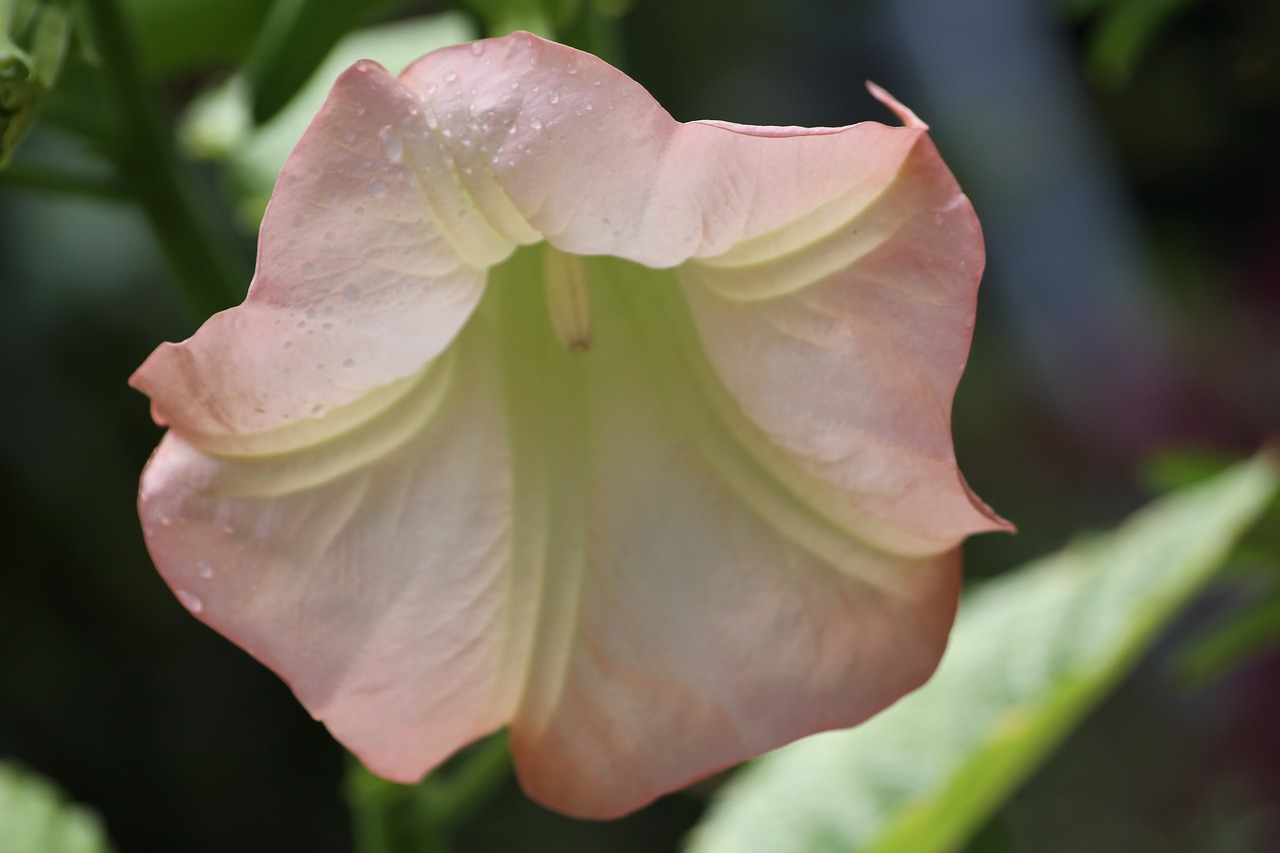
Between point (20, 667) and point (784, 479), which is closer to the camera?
point (784, 479)

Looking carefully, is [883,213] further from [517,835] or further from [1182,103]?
[1182,103]

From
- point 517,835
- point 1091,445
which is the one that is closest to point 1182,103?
point 1091,445

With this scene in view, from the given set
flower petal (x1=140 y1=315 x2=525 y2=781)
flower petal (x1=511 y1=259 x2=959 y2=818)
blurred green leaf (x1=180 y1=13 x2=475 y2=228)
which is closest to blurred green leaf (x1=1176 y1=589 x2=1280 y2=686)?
flower petal (x1=511 y1=259 x2=959 y2=818)

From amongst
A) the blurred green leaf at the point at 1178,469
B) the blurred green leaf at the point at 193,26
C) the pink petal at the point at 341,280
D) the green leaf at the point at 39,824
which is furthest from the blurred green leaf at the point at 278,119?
the blurred green leaf at the point at 1178,469

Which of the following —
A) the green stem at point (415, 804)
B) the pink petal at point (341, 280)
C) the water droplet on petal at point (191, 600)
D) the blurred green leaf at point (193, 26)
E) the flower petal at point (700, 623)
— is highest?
the pink petal at point (341, 280)

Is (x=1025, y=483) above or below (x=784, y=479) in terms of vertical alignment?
below

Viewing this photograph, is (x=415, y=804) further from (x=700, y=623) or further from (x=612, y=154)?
(x=612, y=154)

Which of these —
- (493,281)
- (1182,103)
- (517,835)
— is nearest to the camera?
(493,281)

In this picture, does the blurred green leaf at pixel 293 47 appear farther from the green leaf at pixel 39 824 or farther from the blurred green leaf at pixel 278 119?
the green leaf at pixel 39 824

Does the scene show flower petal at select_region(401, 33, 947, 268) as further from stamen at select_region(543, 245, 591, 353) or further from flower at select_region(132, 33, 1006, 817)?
stamen at select_region(543, 245, 591, 353)
